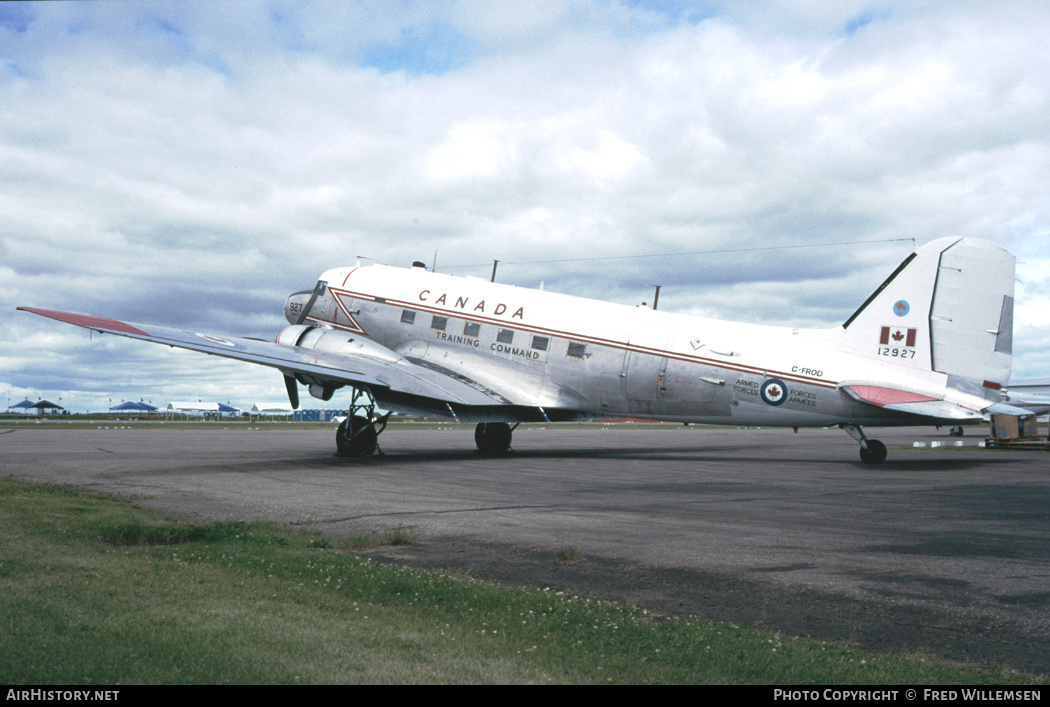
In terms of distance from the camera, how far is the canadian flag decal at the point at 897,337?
21.5 meters

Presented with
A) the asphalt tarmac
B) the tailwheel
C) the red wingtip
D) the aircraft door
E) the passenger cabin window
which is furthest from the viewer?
the tailwheel

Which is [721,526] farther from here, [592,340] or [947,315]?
[592,340]

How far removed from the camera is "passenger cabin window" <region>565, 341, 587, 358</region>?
81.7 ft

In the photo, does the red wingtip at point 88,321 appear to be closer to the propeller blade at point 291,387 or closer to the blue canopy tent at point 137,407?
the propeller blade at point 291,387

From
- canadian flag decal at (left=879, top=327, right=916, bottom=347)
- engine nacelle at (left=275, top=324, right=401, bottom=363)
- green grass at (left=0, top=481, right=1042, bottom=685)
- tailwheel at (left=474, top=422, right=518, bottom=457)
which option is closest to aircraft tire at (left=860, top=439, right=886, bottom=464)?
canadian flag decal at (left=879, top=327, right=916, bottom=347)

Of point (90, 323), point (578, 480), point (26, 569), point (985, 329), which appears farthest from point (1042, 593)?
point (90, 323)

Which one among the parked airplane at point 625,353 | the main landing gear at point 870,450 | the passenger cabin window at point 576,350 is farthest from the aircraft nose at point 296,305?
the main landing gear at point 870,450

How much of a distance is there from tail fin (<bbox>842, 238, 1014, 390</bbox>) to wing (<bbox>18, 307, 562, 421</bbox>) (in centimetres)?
1027

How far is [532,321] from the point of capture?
2602 cm

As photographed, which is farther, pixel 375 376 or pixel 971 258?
pixel 375 376

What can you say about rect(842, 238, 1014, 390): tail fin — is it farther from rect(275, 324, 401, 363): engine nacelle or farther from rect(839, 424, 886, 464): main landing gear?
rect(275, 324, 401, 363): engine nacelle

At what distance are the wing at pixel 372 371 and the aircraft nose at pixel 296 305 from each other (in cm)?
346

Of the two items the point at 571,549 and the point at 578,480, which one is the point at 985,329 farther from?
the point at 571,549
